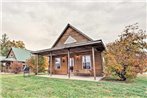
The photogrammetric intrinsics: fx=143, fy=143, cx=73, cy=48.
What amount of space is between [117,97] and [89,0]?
8.32 meters

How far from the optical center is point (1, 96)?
5.55 meters

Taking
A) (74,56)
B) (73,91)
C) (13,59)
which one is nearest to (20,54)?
(13,59)

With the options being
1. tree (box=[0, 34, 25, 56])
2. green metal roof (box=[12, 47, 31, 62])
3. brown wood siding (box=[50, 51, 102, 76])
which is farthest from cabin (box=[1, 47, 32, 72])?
tree (box=[0, 34, 25, 56])

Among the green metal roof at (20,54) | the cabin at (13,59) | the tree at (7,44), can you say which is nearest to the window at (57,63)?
the cabin at (13,59)

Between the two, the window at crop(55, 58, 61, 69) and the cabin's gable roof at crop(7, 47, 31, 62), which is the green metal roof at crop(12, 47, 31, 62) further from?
the window at crop(55, 58, 61, 69)

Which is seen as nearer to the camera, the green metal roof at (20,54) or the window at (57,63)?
the window at (57,63)

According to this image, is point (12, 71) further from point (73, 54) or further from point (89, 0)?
point (89, 0)

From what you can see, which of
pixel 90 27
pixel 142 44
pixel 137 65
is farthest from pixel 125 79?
pixel 90 27

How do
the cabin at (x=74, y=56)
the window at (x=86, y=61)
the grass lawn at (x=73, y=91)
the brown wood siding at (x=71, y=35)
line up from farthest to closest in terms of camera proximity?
the brown wood siding at (x=71, y=35) < the window at (x=86, y=61) < the cabin at (x=74, y=56) < the grass lawn at (x=73, y=91)

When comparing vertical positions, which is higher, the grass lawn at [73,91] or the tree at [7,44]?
the tree at [7,44]

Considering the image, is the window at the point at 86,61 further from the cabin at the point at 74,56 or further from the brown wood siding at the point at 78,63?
the brown wood siding at the point at 78,63

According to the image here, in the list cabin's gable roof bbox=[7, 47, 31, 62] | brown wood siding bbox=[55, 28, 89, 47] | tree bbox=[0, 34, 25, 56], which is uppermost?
tree bbox=[0, 34, 25, 56]

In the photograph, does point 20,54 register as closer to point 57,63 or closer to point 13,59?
point 13,59

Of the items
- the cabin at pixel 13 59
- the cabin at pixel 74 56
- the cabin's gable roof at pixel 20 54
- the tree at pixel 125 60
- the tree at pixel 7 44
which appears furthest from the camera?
the tree at pixel 7 44
